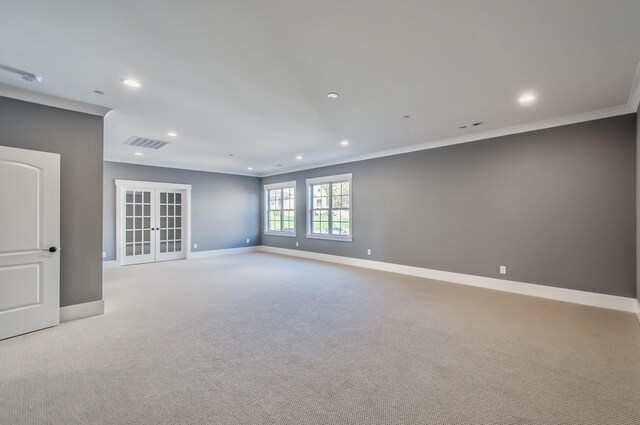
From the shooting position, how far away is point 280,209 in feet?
30.6

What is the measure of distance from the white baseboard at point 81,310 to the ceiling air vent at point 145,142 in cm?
294

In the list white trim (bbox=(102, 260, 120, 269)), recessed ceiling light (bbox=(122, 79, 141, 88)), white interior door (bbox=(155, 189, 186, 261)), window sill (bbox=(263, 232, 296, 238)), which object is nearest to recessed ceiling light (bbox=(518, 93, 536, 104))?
recessed ceiling light (bbox=(122, 79, 141, 88))

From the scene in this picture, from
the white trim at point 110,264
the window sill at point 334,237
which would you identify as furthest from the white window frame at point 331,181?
the white trim at point 110,264

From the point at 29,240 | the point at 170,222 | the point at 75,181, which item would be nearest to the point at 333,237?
the point at 170,222

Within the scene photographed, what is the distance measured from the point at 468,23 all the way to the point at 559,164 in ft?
11.0

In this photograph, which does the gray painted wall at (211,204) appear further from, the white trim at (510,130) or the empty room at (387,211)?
the white trim at (510,130)

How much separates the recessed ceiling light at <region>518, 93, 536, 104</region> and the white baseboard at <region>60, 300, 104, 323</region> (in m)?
5.86

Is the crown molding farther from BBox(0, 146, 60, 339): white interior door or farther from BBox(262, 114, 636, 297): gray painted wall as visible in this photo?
BBox(262, 114, 636, 297): gray painted wall

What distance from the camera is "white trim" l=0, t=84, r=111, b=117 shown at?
→ 3127mm

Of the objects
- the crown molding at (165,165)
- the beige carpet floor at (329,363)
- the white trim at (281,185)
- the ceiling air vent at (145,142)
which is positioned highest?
the ceiling air vent at (145,142)

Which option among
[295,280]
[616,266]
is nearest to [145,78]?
[295,280]

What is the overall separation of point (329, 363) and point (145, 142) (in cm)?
518

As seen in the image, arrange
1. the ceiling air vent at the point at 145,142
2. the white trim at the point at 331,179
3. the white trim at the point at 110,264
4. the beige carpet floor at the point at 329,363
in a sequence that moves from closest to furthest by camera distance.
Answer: the beige carpet floor at the point at 329,363 < the ceiling air vent at the point at 145,142 < the white trim at the point at 110,264 < the white trim at the point at 331,179

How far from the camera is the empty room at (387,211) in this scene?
6.57 ft
